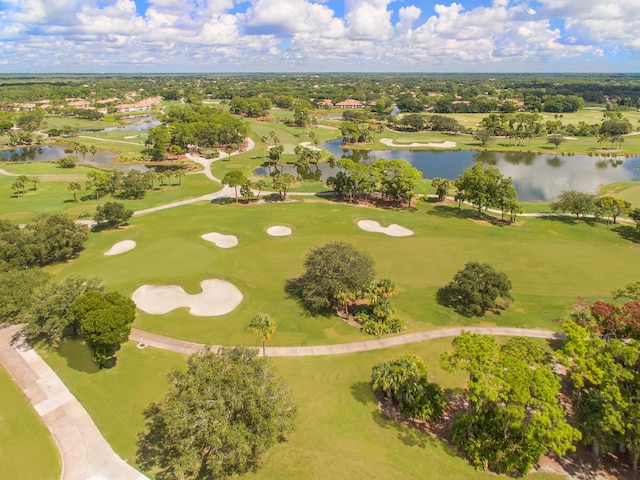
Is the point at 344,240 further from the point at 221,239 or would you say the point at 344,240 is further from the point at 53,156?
the point at 53,156

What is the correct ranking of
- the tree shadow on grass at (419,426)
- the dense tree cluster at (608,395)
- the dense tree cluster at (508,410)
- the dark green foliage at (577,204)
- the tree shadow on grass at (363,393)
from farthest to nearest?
the dark green foliage at (577,204) → the tree shadow on grass at (363,393) → the tree shadow on grass at (419,426) → the dense tree cluster at (608,395) → the dense tree cluster at (508,410)

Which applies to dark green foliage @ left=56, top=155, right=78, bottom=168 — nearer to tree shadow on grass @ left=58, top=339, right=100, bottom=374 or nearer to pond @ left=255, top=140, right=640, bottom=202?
pond @ left=255, top=140, right=640, bottom=202

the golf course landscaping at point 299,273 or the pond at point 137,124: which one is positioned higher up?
the pond at point 137,124

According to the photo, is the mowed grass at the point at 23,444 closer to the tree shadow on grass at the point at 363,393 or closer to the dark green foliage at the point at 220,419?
the dark green foliage at the point at 220,419

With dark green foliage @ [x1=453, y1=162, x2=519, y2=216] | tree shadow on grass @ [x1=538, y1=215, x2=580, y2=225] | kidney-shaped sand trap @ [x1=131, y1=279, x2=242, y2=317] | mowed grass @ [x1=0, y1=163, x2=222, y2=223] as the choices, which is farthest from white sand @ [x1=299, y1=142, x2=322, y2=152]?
kidney-shaped sand trap @ [x1=131, y1=279, x2=242, y2=317]

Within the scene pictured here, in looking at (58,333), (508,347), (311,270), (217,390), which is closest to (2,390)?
(58,333)

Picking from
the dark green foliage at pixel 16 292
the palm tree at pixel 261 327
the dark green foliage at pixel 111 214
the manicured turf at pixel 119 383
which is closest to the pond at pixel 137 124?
the dark green foliage at pixel 111 214

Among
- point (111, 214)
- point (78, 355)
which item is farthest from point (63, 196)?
point (78, 355)
